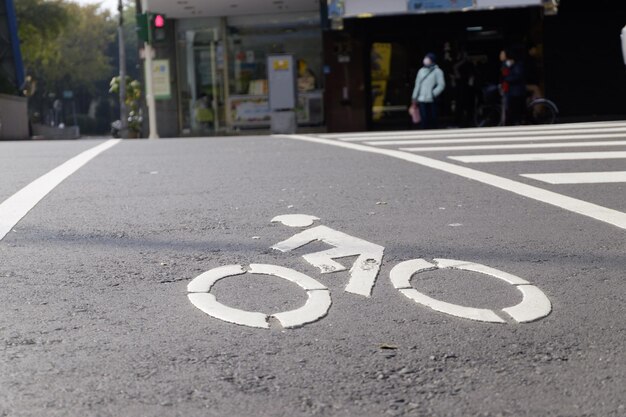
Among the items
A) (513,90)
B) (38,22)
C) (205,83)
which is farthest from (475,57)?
(38,22)

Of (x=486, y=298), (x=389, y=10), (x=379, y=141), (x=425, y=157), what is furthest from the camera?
(x=389, y=10)

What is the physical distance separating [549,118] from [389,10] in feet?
16.4

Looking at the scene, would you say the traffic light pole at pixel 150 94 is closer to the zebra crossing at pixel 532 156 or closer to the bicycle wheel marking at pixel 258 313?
the zebra crossing at pixel 532 156

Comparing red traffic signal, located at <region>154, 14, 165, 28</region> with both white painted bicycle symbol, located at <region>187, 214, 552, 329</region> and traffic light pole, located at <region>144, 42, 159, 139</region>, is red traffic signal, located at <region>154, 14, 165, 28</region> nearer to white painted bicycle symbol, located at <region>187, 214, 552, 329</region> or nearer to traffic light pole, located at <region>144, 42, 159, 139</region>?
traffic light pole, located at <region>144, 42, 159, 139</region>

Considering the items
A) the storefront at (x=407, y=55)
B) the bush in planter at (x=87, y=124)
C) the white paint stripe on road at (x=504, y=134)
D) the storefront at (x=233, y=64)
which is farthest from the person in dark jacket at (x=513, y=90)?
the bush in planter at (x=87, y=124)

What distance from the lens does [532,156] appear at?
9117 mm

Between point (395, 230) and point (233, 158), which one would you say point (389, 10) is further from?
point (395, 230)

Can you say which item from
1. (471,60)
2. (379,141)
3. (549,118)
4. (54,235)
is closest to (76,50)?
(471,60)

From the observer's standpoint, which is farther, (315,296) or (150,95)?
(150,95)

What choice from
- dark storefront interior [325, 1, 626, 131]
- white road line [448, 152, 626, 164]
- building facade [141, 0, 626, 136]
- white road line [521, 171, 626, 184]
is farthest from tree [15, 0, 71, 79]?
white road line [521, 171, 626, 184]

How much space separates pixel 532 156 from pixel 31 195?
4.77 meters

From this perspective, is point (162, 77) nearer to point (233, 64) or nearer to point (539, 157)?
point (233, 64)

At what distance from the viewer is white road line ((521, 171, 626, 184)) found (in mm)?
7230

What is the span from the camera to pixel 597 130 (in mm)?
12359
